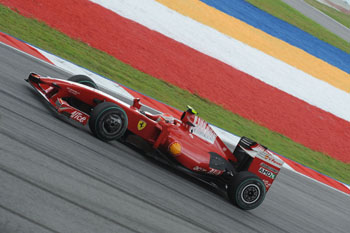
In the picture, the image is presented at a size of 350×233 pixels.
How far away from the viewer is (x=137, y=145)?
244 inches

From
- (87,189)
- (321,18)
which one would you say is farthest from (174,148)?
(321,18)

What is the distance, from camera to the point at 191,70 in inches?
540

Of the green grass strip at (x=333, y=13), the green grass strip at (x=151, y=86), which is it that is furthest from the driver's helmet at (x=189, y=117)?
the green grass strip at (x=333, y=13)

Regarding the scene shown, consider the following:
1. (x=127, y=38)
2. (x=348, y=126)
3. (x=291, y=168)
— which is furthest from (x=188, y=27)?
(x=291, y=168)

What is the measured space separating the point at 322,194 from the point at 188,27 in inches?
342

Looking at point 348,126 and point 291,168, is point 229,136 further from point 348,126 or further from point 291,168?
point 348,126

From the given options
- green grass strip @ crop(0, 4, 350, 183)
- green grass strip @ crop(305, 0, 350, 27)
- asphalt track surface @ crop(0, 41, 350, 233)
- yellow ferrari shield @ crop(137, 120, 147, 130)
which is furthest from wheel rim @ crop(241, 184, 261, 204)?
green grass strip @ crop(305, 0, 350, 27)

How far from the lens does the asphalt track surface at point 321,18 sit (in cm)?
2695

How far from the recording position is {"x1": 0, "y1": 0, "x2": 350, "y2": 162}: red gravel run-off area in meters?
12.5

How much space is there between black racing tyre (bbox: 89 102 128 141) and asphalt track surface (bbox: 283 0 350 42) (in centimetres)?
2279

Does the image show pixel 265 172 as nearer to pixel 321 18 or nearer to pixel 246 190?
pixel 246 190

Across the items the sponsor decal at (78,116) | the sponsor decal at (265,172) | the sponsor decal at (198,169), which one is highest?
the sponsor decal at (265,172)

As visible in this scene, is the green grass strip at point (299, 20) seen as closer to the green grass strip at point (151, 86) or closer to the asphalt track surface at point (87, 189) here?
the green grass strip at point (151, 86)

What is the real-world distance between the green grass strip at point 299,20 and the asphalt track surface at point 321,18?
112 cm
